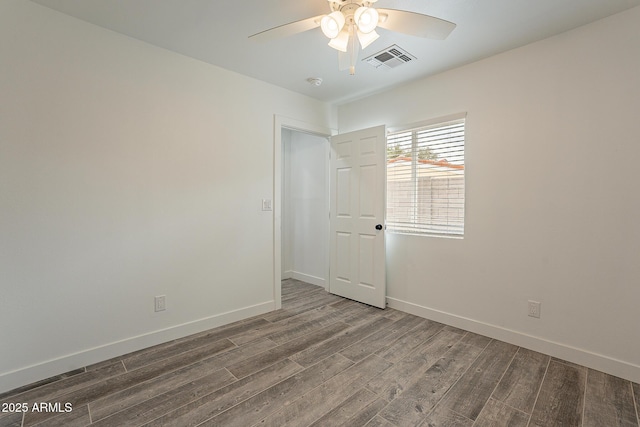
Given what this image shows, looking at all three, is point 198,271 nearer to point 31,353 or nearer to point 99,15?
point 31,353

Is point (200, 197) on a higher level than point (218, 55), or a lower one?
lower

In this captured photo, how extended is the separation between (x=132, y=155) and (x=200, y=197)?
63 centimetres

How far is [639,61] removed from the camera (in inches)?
77.2

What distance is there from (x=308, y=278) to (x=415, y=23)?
3573 millimetres

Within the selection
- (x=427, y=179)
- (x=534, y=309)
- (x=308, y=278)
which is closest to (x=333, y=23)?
(x=427, y=179)

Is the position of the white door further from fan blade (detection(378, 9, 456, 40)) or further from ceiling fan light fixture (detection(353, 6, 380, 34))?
ceiling fan light fixture (detection(353, 6, 380, 34))

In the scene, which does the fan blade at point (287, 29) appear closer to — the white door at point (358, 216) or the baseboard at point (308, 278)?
the white door at point (358, 216)

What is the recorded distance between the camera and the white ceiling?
6.35ft

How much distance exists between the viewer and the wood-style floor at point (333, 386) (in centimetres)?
165

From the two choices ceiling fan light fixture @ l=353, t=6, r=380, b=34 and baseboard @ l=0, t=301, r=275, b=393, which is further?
baseboard @ l=0, t=301, r=275, b=393

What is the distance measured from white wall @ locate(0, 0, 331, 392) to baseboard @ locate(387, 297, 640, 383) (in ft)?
6.28

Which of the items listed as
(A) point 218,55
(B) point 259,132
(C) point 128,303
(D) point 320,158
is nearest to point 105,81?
(A) point 218,55

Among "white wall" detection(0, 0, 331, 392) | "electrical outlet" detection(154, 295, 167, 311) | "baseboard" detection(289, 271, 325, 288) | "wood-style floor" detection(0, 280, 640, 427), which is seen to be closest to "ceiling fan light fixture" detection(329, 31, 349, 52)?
"white wall" detection(0, 0, 331, 392)

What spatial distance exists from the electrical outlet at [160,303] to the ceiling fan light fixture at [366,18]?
252 cm
